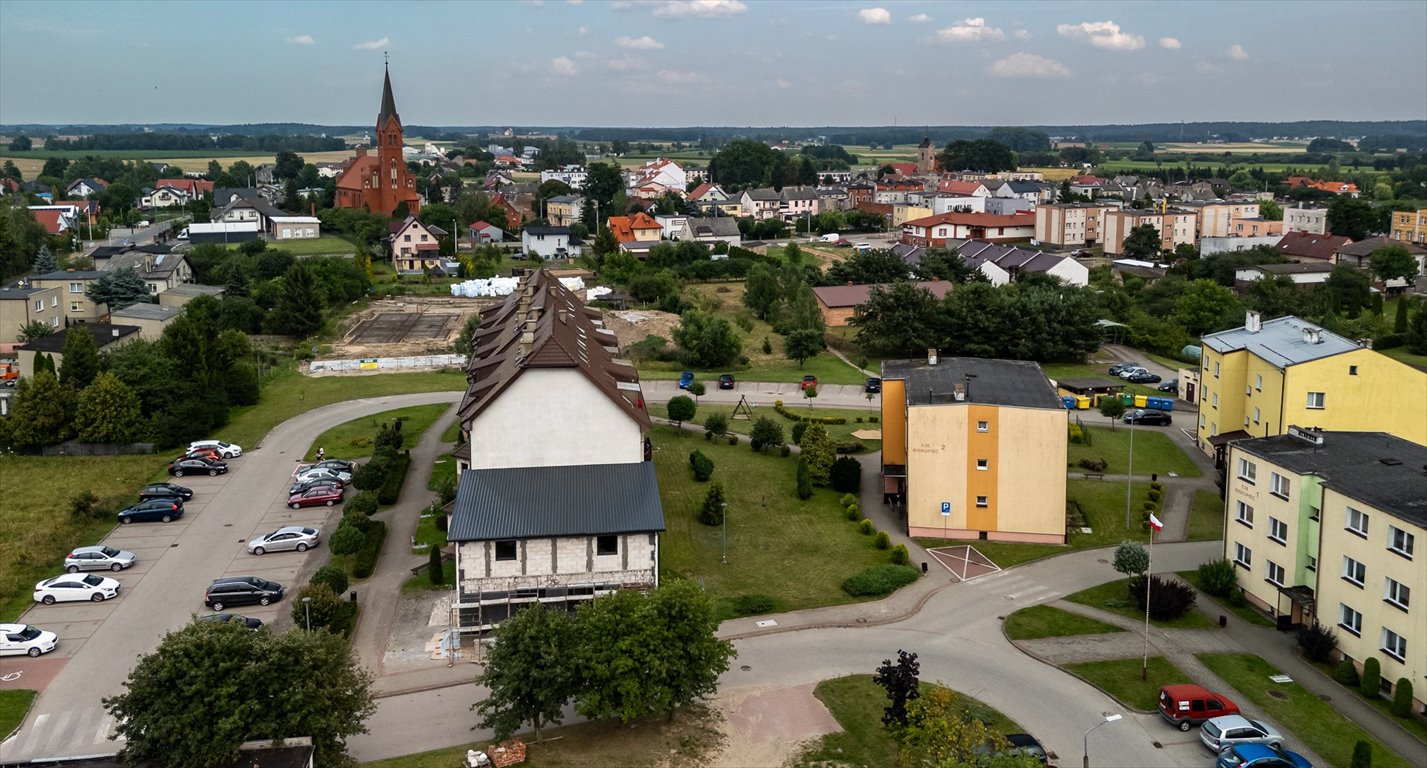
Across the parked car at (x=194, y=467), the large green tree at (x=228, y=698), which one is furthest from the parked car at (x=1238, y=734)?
the parked car at (x=194, y=467)

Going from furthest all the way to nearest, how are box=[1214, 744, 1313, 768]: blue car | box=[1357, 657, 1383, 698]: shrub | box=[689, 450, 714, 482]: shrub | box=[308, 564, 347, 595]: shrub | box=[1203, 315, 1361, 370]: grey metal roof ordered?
box=[689, 450, 714, 482]: shrub, box=[1203, 315, 1361, 370]: grey metal roof, box=[308, 564, 347, 595]: shrub, box=[1357, 657, 1383, 698]: shrub, box=[1214, 744, 1313, 768]: blue car

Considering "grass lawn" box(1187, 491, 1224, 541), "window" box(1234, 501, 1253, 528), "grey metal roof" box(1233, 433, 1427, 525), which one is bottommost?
"grass lawn" box(1187, 491, 1224, 541)

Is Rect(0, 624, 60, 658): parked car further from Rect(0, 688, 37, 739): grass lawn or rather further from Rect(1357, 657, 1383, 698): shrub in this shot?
Rect(1357, 657, 1383, 698): shrub

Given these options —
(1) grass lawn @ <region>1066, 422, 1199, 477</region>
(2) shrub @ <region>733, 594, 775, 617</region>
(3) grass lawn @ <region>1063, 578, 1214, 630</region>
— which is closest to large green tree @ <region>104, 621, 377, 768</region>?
(2) shrub @ <region>733, 594, 775, 617</region>

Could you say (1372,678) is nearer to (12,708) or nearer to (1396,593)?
(1396,593)

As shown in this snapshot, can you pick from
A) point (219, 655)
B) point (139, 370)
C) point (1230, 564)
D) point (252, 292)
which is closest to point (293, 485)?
point (139, 370)

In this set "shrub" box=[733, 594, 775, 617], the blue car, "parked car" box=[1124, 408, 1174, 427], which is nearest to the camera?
the blue car

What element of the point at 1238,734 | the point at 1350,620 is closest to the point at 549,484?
the point at 1238,734

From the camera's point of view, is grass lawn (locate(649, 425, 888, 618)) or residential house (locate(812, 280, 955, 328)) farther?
residential house (locate(812, 280, 955, 328))

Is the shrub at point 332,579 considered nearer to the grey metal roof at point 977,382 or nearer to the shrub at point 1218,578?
the grey metal roof at point 977,382
